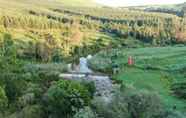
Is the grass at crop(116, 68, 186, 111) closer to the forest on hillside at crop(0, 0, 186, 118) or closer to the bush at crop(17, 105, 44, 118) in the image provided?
the forest on hillside at crop(0, 0, 186, 118)

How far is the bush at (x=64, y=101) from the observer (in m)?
42.8

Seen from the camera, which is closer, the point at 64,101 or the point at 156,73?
A: the point at 64,101

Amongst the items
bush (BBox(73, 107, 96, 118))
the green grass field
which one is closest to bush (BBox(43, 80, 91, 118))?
bush (BBox(73, 107, 96, 118))

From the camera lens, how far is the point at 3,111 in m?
45.1

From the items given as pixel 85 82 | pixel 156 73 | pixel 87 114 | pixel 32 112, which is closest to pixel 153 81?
pixel 156 73

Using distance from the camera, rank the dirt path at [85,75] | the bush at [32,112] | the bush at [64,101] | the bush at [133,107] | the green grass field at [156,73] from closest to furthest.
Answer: the bush at [133,107]
the bush at [32,112]
the bush at [64,101]
the green grass field at [156,73]
the dirt path at [85,75]

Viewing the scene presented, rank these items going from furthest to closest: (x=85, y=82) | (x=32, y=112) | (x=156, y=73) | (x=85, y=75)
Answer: (x=156, y=73) < (x=85, y=75) < (x=85, y=82) < (x=32, y=112)

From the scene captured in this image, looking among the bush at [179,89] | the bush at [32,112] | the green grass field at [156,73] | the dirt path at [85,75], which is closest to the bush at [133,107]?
the bush at [32,112]

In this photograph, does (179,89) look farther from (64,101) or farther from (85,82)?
(64,101)

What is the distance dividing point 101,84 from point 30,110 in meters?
19.1

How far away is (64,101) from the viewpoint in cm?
4312

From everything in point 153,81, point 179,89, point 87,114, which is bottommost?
point 153,81

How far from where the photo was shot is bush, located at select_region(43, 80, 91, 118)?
42.8 meters

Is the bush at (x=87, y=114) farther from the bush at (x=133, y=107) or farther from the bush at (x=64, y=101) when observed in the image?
the bush at (x=64, y=101)
